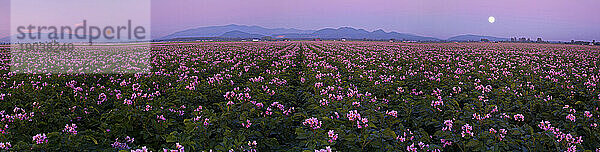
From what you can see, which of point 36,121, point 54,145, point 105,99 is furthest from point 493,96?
point 36,121

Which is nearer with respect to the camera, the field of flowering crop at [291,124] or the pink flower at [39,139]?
the pink flower at [39,139]

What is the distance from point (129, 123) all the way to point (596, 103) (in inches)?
387

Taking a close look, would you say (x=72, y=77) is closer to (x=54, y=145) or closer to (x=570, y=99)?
(x=54, y=145)

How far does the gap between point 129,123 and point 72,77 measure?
6.52 metres

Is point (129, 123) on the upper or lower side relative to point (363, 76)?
lower

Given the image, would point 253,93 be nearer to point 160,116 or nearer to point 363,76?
point 160,116

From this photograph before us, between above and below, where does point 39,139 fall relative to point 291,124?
above

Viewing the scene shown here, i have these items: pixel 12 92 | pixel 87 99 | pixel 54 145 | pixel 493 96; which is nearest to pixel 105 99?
pixel 87 99

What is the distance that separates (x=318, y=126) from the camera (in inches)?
155

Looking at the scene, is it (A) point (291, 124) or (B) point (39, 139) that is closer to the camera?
(B) point (39, 139)

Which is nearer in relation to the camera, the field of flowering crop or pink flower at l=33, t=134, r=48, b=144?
pink flower at l=33, t=134, r=48, b=144

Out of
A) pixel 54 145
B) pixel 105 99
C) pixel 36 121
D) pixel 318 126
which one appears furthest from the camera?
pixel 105 99

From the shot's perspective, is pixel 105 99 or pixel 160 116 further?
pixel 105 99

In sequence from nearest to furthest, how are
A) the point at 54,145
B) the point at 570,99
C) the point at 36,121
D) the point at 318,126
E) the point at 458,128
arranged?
the point at 54,145
the point at 318,126
the point at 458,128
the point at 36,121
the point at 570,99
